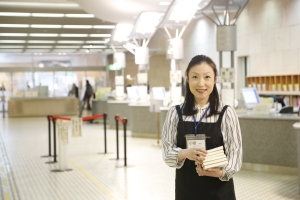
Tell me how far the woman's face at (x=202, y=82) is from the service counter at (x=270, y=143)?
5798 mm

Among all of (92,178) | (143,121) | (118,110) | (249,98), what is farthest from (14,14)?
(92,178)

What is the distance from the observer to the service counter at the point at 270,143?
8477 millimetres

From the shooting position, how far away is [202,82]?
9.58 ft

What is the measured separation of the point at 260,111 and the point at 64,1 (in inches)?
463

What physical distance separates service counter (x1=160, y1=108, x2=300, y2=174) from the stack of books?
589 cm

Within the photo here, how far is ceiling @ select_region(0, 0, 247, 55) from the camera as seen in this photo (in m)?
15.2

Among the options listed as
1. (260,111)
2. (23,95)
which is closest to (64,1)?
(23,95)

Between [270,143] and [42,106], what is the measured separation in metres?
20.7

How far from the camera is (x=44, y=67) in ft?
104

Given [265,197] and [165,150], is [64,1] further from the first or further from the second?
[165,150]

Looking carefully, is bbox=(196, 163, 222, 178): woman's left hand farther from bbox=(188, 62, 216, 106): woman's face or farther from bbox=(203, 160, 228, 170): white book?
bbox=(188, 62, 216, 106): woman's face

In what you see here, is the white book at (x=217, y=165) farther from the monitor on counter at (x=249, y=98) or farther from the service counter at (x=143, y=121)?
the service counter at (x=143, y=121)

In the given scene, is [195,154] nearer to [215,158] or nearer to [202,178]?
[215,158]

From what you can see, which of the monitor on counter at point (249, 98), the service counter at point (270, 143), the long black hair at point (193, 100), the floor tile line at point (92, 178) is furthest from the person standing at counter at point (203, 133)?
the monitor on counter at point (249, 98)
